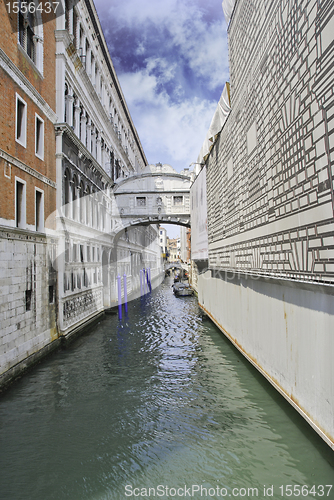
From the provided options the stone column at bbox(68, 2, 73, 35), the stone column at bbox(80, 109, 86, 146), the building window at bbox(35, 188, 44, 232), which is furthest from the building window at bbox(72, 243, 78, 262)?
the stone column at bbox(68, 2, 73, 35)

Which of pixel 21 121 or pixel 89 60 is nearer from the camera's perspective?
pixel 21 121

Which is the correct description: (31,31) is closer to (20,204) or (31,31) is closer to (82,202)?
(20,204)

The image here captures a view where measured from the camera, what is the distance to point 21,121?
29.6ft

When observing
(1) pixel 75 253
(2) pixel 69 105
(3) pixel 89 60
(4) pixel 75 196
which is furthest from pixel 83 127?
(1) pixel 75 253

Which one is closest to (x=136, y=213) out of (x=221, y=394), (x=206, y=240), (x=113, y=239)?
(x=113, y=239)

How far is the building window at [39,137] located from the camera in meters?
10.2

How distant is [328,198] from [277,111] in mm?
2374

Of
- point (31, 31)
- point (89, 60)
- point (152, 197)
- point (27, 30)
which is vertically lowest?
point (152, 197)

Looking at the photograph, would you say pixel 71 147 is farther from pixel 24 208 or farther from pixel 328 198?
pixel 328 198

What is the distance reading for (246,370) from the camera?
8375mm

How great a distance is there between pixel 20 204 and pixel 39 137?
2.68 meters

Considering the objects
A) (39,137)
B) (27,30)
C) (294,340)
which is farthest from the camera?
(39,137)

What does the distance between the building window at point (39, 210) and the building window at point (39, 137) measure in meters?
1.10

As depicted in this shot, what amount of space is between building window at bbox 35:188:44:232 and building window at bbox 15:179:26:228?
1036 mm
